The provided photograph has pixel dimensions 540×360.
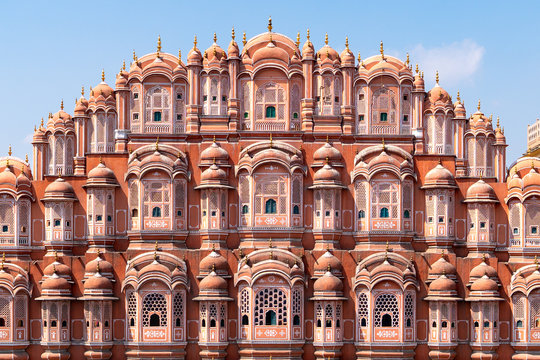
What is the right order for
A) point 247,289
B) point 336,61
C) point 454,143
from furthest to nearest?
point 454,143 → point 336,61 → point 247,289

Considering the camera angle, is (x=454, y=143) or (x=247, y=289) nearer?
(x=247, y=289)

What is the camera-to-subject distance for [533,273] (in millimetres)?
56875

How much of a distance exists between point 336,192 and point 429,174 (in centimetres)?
491

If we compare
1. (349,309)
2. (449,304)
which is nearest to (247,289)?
(349,309)

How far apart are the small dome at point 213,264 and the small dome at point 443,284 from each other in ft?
34.0

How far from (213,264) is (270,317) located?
12.7 ft

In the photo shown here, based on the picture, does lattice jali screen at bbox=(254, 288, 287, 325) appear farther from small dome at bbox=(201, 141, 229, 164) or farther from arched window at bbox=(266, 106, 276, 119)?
arched window at bbox=(266, 106, 276, 119)

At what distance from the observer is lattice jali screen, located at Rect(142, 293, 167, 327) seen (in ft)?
185

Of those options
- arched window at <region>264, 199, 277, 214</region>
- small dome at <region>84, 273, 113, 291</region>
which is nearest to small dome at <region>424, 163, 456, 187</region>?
arched window at <region>264, 199, 277, 214</region>

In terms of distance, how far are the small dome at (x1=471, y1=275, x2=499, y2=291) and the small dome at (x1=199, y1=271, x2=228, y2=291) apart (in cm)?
1244

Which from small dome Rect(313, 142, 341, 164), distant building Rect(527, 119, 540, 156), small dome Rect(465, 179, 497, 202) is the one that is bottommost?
small dome Rect(465, 179, 497, 202)

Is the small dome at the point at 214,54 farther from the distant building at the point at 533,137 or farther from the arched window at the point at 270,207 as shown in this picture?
the distant building at the point at 533,137

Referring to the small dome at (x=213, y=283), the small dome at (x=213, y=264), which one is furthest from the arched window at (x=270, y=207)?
the small dome at (x=213, y=283)

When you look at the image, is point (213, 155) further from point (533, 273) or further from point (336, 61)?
point (533, 273)
